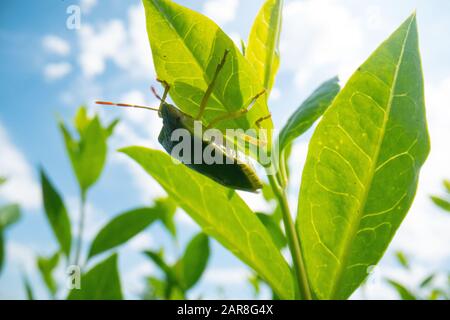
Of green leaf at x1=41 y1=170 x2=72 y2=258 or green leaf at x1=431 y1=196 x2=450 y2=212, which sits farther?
green leaf at x1=431 y1=196 x2=450 y2=212

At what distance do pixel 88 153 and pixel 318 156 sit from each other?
8.82 ft

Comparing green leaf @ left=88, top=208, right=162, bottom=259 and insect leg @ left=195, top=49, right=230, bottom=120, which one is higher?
insect leg @ left=195, top=49, right=230, bottom=120

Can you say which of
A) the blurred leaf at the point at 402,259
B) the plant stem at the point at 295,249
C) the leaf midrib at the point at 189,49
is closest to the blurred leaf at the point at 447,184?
the blurred leaf at the point at 402,259

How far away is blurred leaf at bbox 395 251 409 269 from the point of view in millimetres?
7203

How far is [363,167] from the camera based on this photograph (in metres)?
2.02

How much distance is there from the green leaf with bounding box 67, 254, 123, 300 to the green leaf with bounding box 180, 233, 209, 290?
1675mm

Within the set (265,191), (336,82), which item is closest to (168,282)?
(265,191)

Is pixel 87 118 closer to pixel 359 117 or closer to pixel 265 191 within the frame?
pixel 265 191

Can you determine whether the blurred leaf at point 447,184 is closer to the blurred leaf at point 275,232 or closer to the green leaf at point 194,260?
the blurred leaf at point 275,232

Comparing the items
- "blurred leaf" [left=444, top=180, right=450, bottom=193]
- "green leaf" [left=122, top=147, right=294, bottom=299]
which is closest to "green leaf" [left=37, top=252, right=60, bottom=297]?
"green leaf" [left=122, top=147, right=294, bottom=299]

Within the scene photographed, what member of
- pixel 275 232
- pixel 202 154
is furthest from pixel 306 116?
pixel 275 232

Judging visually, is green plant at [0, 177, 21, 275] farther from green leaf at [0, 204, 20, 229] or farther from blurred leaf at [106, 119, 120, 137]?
blurred leaf at [106, 119, 120, 137]
